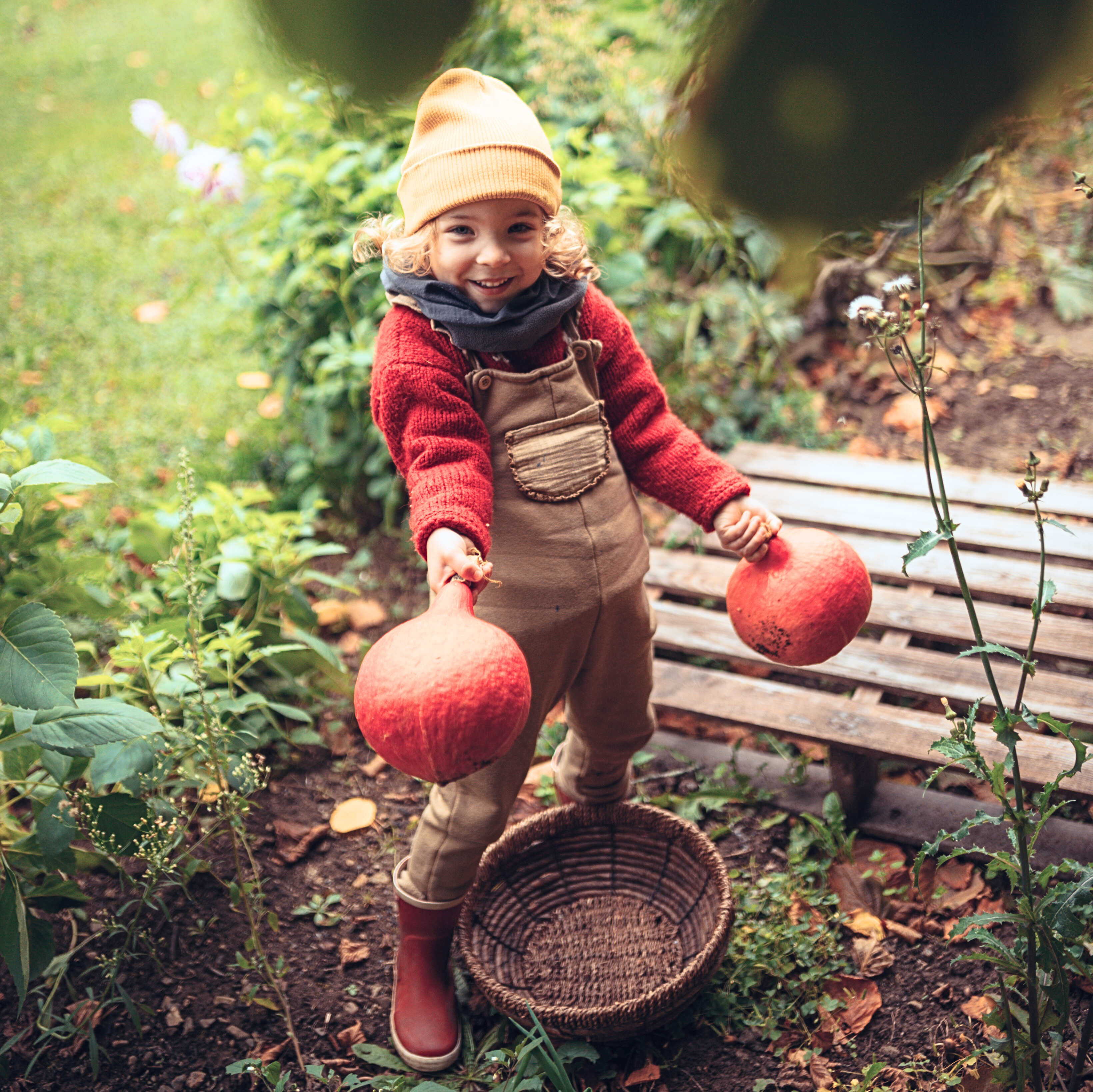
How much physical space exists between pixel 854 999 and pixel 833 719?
551 millimetres

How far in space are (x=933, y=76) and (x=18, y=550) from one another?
2.08 m

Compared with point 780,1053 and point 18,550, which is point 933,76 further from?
point 18,550

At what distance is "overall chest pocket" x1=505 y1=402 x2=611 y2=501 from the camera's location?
1.54m

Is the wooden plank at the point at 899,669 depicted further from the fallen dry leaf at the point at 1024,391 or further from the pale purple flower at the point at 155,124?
the pale purple flower at the point at 155,124

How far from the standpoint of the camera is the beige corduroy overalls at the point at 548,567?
154 cm

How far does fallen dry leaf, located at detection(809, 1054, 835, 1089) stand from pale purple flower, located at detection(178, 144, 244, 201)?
2.61 meters

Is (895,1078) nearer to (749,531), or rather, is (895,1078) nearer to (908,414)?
(749,531)

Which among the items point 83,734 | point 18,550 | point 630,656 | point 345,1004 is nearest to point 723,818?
point 630,656

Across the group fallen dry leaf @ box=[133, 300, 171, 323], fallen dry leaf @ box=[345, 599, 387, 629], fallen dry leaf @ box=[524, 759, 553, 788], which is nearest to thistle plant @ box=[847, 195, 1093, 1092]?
fallen dry leaf @ box=[524, 759, 553, 788]

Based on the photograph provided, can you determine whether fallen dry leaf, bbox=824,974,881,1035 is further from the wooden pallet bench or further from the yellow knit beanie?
the yellow knit beanie

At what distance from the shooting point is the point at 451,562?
1292 mm

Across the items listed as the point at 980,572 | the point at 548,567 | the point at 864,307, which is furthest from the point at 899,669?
the point at 864,307

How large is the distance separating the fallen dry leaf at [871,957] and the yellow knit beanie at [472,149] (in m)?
1.49

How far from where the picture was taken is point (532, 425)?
1.54 m
